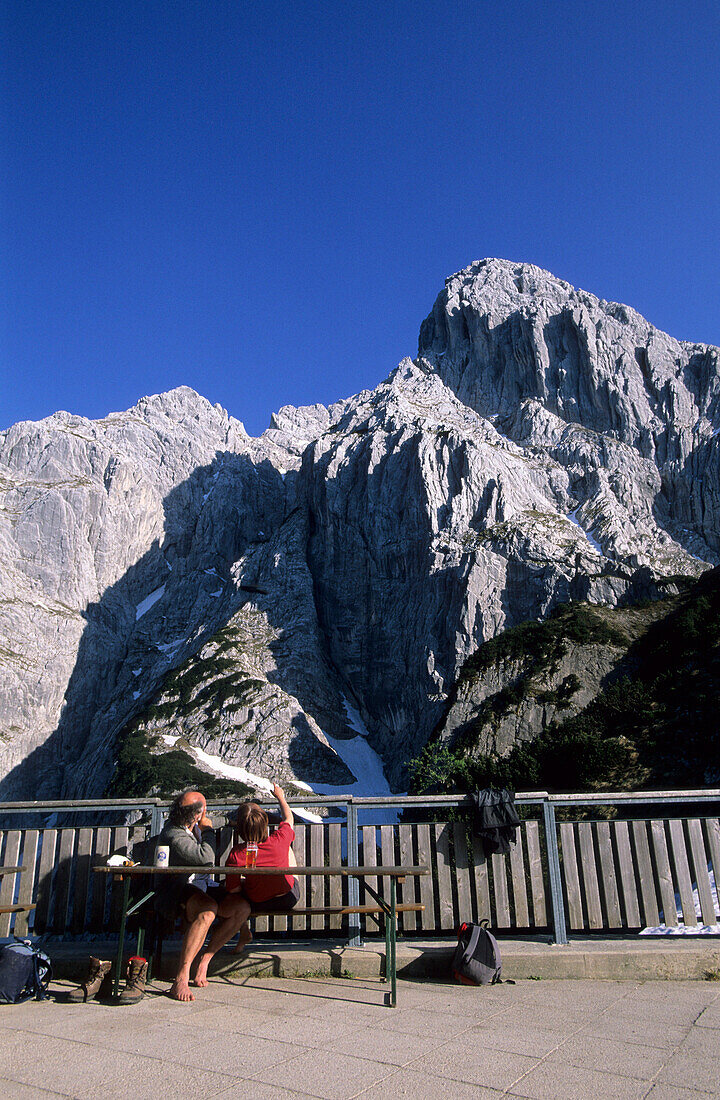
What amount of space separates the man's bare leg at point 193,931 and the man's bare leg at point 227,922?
102 millimetres

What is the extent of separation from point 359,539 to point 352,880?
8897cm

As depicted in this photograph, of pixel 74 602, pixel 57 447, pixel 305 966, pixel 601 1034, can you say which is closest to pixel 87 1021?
pixel 305 966

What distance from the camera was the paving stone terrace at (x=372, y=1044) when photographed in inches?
138

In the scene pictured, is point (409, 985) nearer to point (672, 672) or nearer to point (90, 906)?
point (90, 906)

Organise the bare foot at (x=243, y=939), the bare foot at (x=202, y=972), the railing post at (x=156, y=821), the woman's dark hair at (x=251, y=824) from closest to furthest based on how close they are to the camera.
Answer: the bare foot at (x=202, y=972) < the woman's dark hair at (x=251, y=824) < the bare foot at (x=243, y=939) < the railing post at (x=156, y=821)

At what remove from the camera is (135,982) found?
555cm

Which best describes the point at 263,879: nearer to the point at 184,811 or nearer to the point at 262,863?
the point at 262,863

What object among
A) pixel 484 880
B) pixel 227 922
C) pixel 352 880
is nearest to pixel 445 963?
pixel 484 880

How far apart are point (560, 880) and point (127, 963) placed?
13.2 ft

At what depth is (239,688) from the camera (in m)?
85.1

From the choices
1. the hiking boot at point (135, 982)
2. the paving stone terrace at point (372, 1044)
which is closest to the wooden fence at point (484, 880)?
the paving stone terrace at point (372, 1044)

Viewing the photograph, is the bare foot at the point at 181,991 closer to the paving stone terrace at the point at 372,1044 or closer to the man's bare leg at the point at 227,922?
the paving stone terrace at the point at 372,1044

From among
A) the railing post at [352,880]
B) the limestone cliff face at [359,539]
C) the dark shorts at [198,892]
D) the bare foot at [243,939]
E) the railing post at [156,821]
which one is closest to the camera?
the dark shorts at [198,892]

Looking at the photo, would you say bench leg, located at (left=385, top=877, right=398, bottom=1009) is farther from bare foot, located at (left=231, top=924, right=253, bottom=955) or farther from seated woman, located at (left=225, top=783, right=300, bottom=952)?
bare foot, located at (left=231, top=924, right=253, bottom=955)
